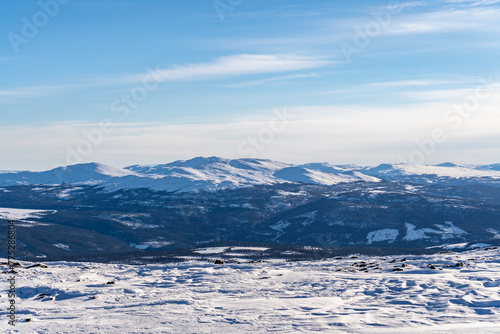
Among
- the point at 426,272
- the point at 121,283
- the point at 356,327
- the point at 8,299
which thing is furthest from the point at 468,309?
the point at 8,299

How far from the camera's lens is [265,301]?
108 ft

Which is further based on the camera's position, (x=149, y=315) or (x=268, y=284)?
(x=268, y=284)

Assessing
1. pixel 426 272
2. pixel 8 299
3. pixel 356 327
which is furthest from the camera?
pixel 426 272

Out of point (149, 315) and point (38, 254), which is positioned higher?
point (149, 315)

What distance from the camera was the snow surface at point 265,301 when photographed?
27391 mm

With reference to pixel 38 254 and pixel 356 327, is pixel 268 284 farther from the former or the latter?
pixel 38 254

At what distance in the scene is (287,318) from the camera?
28594mm

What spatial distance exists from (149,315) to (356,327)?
37.8 feet

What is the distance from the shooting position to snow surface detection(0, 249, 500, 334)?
89.9 ft

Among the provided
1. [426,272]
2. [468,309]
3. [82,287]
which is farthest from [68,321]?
[426,272]

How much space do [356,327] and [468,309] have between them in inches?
274

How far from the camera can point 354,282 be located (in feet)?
125

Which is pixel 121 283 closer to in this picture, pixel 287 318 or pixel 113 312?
pixel 113 312

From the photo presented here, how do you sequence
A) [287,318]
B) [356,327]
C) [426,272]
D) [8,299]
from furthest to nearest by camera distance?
[426,272] < [8,299] < [287,318] < [356,327]
